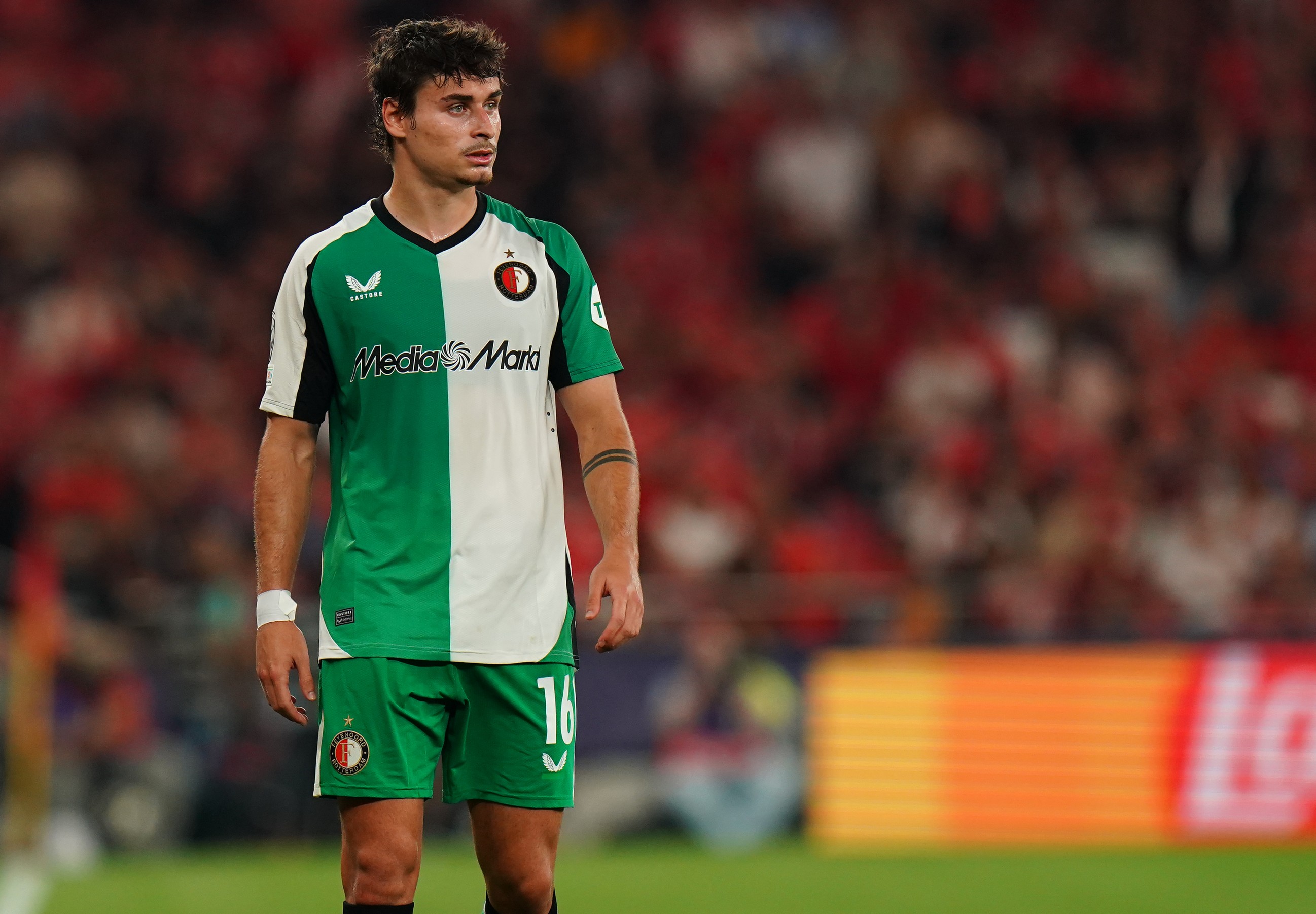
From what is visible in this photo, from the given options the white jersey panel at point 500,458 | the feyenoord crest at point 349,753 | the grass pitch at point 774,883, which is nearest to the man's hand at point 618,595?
the white jersey panel at point 500,458

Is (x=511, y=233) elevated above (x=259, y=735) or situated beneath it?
elevated above

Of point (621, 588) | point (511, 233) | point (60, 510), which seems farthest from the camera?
point (60, 510)

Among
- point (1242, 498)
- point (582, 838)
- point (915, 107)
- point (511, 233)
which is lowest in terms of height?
point (582, 838)

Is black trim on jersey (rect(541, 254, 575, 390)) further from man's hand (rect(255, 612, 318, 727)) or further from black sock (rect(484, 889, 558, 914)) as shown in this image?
black sock (rect(484, 889, 558, 914))

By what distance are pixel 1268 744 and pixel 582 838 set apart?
374 centimetres

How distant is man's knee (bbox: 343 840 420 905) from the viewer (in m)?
4.32

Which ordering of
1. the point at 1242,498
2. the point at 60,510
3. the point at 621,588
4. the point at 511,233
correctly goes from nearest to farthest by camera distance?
the point at 621,588 < the point at 511,233 < the point at 60,510 < the point at 1242,498

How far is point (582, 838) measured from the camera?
10844 millimetres

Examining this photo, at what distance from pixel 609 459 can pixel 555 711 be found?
598 millimetres

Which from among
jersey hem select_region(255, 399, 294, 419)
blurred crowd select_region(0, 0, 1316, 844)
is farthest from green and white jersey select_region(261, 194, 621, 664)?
blurred crowd select_region(0, 0, 1316, 844)

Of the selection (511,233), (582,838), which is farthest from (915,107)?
(511,233)

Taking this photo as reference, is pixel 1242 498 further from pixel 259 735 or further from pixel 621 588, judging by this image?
pixel 621 588

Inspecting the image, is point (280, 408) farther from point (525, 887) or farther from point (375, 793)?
point (525, 887)

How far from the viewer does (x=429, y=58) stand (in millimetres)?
4488
